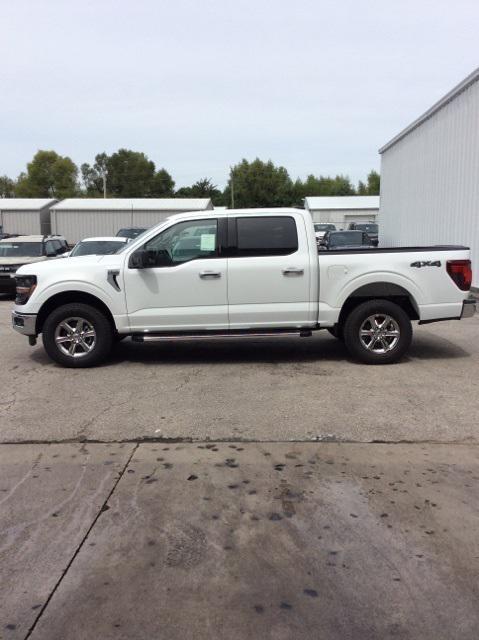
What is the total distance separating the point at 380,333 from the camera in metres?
7.45

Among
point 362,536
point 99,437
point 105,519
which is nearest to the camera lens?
point 362,536

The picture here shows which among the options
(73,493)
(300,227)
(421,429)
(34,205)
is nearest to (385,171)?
(300,227)

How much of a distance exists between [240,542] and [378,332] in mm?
4559

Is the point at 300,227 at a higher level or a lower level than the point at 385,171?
lower

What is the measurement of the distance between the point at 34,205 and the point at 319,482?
136 ft

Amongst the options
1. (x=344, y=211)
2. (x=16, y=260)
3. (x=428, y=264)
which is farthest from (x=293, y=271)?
(x=344, y=211)

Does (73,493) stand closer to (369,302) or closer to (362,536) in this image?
(362,536)

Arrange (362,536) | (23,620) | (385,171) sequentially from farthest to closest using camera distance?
1. (385,171)
2. (362,536)
3. (23,620)

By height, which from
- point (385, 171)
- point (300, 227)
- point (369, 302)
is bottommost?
point (369, 302)

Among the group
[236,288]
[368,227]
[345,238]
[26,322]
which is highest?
[368,227]

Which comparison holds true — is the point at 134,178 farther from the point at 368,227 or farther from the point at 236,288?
the point at 236,288

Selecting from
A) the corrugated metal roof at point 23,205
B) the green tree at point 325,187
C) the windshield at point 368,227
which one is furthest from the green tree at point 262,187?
the windshield at point 368,227

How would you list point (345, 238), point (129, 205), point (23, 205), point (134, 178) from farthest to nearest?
point (134, 178) < point (23, 205) < point (129, 205) < point (345, 238)

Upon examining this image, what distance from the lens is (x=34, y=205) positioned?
4144 cm
